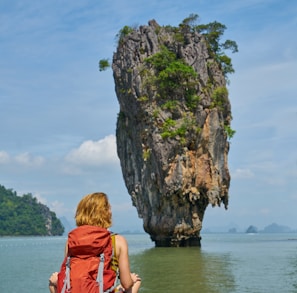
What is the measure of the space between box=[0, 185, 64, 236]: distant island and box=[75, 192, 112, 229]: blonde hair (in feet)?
413

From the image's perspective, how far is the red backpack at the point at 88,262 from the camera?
2.99 metres

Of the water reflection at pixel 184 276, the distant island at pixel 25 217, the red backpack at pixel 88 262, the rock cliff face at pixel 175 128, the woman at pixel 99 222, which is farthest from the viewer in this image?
the distant island at pixel 25 217

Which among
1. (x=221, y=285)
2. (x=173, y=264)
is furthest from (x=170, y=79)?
(x=221, y=285)

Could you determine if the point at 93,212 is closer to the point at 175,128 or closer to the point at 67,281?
the point at 67,281

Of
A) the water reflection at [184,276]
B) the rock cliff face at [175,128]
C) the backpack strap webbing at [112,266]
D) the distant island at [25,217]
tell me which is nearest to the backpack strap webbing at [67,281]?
the backpack strap webbing at [112,266]

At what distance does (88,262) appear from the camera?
120 inches

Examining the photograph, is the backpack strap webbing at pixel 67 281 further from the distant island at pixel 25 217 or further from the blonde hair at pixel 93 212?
the distant island at pixel 25 217

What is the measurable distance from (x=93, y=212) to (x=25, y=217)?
126953mm

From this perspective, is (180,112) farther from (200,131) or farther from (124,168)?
(124,168)

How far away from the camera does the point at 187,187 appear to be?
31.1 m

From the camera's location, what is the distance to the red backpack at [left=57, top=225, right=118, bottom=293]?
2.99 m

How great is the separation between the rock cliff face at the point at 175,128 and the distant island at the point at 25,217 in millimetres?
95606

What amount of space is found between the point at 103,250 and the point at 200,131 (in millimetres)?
29127

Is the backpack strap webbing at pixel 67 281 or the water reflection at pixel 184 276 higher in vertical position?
the backpack strap webbing at pixel 67 281
